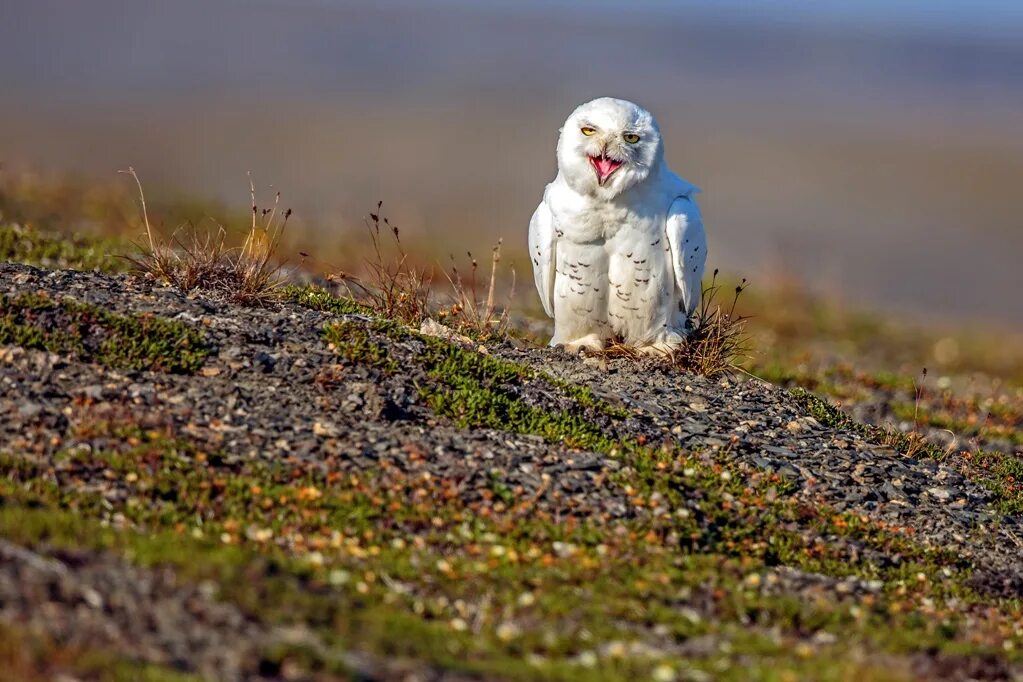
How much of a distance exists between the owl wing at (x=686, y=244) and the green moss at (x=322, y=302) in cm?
246

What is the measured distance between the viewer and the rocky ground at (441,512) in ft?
20.0

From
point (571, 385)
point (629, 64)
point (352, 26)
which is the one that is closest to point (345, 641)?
point (571, 385)

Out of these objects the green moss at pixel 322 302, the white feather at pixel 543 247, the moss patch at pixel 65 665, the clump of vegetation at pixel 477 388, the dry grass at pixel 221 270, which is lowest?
the moss patch at pixel 65 665

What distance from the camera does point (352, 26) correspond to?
138125mm

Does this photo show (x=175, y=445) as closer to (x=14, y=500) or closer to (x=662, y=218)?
(x=14, y=500)

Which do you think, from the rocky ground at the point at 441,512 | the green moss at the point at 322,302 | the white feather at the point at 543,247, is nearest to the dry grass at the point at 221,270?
the green moss at the point at 322,302

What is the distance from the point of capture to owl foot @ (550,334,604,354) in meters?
11.1

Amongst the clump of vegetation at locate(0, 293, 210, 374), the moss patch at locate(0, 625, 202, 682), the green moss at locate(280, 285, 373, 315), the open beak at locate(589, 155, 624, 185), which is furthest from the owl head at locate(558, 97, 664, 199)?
the moss patch at locate(0, 625, 202, 682)

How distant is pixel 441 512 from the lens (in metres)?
7.88

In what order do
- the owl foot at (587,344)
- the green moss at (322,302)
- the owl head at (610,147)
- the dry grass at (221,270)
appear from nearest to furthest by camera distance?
the owl head at (610,147), the dry grass at (221,270), the green moss at (322,302), the owl foot at (587,344)

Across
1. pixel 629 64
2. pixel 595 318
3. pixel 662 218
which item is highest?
pixel 629 64

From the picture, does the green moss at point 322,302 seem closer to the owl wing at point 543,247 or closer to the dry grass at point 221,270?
the dry grass at point 221,270

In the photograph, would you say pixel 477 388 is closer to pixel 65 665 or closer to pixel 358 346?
pixel 358 346

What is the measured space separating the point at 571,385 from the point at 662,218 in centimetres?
155
